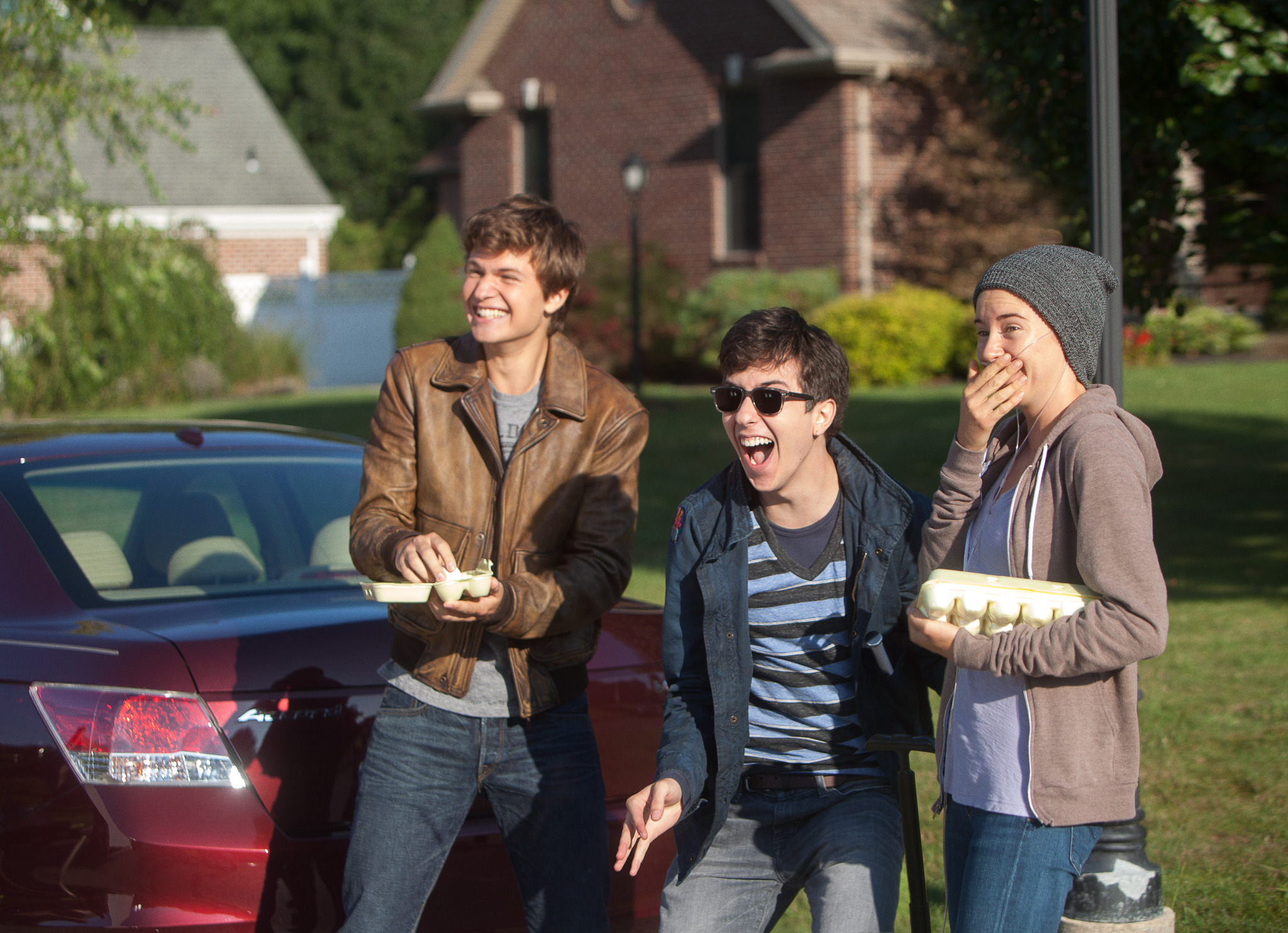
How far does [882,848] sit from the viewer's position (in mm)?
2809

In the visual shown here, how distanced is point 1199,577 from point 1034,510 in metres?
6.86

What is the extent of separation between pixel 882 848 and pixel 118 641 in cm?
187

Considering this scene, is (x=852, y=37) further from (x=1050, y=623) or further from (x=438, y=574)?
(x=1050, y=623)

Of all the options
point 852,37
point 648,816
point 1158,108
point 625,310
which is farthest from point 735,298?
point 648,816

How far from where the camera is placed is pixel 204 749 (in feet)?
10.4

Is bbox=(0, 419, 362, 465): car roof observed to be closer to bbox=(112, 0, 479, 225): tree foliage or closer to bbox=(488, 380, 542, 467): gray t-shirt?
bbox=(488, 380, 542, 467): gray t-shirt

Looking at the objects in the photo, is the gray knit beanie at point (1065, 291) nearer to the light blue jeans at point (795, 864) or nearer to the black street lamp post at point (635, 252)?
the light blue jeans at point (795, 864)

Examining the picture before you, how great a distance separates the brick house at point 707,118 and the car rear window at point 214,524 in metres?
17.2

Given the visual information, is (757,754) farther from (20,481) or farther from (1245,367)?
(1245,367)

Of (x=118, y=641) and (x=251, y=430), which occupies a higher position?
(x=251, y=430)

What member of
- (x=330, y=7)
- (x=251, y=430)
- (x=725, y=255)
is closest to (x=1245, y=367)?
(x=725, y=255)

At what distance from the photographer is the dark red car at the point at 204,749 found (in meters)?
3.14

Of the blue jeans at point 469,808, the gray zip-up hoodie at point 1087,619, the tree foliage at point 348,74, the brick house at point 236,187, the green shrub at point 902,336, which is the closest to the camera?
the gray zip-up hoodie at point 1087,619

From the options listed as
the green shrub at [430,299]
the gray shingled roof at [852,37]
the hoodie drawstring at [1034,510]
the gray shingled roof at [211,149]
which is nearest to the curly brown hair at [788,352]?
the hoodie drawstring at [1034,510]
